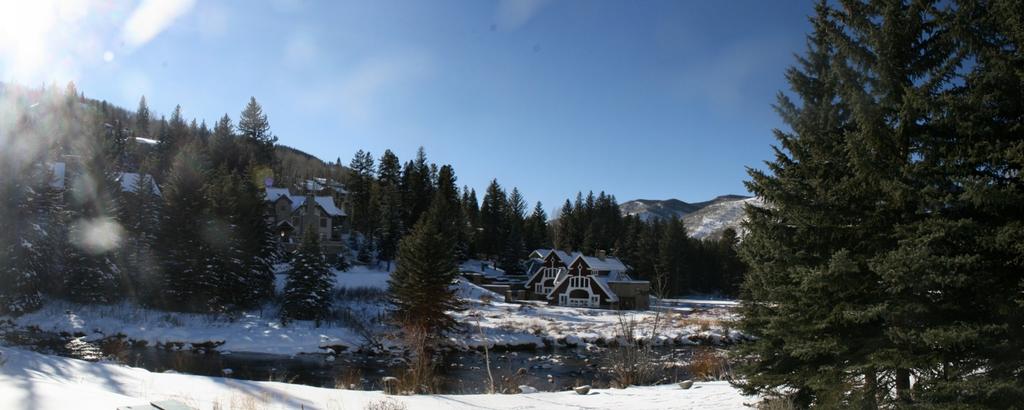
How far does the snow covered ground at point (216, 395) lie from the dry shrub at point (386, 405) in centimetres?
8

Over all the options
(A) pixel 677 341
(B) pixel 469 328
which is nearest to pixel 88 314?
(B) pixel 469 328

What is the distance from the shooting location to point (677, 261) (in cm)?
7812

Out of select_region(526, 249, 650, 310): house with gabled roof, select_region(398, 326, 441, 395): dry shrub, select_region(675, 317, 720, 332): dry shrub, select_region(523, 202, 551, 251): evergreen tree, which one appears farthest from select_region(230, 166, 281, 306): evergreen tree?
select_region(523, 202, 551, 251): evergreen tree

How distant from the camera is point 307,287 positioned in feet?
118

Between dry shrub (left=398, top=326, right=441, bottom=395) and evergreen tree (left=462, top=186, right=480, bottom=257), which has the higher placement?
evergreen tree (left=462, top=186, right=480, bottom=257)

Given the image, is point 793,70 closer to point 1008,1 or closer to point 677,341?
point 1008,1

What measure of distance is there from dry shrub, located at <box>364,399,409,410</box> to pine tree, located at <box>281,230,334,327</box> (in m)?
25.7

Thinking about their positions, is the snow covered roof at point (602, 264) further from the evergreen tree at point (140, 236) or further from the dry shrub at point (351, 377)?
the evergreen tree at point (140, 236)

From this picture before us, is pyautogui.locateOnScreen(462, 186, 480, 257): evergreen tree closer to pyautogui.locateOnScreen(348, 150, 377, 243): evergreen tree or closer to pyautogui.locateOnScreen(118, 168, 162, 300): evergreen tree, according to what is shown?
pyautogui.locateOnScreen(348, 150, 377, 243): evergreen tree

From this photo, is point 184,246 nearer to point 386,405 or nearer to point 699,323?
point 386,405

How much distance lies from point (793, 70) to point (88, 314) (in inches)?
1466

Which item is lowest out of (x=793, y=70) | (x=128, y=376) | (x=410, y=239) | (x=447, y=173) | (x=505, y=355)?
(x=505, y=355)

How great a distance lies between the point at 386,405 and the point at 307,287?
2771 centimetres

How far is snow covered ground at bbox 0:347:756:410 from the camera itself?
8.04 metres
